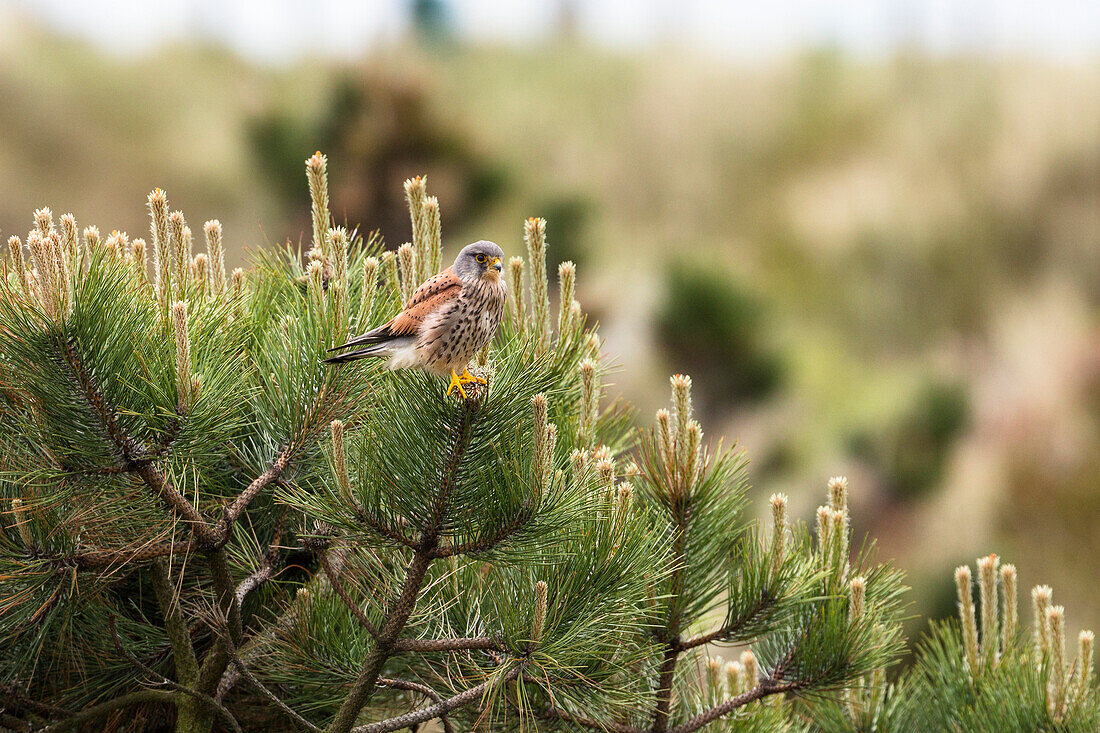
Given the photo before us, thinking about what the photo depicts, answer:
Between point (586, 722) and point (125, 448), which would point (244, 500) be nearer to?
point (125, 448)

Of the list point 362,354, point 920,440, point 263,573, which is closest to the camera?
point 362,354

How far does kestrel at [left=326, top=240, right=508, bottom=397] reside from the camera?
4.30 feet

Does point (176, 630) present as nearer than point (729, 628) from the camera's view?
Yes

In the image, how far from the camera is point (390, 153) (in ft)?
17.8

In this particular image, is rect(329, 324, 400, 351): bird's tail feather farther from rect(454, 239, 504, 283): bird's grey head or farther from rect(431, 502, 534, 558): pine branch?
rect(431, 502, 534, 558): pine branch

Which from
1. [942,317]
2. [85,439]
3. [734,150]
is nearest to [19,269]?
[85,439]

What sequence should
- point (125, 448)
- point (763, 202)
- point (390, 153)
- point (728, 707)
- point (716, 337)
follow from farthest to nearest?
point (763, 202) < point (716, 337) < point (390, 153) < point (728, 707) < point (125, 448)

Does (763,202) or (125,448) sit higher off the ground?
(763,202)

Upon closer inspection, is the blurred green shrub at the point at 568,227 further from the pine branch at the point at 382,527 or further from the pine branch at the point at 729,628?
the pine branch at the point at 382,527

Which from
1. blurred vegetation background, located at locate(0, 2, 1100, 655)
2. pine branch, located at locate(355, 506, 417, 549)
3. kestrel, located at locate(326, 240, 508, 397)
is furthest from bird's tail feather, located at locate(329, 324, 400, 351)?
blurred vegetation background, located at locate(0, 2, 1100, 655)

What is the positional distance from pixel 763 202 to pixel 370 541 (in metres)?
10.3

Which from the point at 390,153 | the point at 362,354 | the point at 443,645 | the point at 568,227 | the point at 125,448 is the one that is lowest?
the point at 443,645

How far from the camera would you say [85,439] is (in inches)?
45.8

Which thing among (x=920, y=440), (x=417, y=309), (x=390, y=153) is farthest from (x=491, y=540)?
(x=920, y=440)
